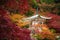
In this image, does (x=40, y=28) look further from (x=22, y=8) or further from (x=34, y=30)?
(x=22, y=8)

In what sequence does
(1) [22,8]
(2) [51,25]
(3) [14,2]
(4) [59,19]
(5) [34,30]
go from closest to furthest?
(3) [14,2] < (1) [22,8] < (5) [34,30] < (2) [51,25] < (4) [59,19]

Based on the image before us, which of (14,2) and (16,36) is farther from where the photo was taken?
(14,2)

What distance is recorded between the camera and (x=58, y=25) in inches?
736

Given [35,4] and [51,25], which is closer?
[51,25]

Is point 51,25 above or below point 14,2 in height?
below

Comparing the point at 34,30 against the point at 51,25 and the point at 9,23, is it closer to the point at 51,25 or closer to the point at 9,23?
the point at 51,25

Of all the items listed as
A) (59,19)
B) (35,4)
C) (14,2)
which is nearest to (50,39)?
(59,19)

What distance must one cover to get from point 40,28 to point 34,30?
496 mm

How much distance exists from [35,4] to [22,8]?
17400 mm

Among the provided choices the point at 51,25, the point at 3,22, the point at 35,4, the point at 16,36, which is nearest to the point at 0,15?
the point at 3,22

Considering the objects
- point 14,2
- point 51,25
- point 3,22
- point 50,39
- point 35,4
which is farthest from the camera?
point 35,4

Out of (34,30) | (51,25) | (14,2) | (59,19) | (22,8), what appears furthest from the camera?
(59,19)

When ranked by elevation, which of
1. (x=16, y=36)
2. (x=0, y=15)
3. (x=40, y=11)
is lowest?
(x=40, y=11)

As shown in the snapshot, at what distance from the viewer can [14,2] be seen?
6289 millimetres
